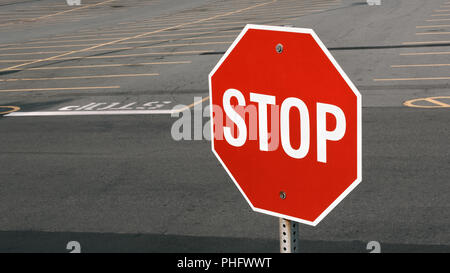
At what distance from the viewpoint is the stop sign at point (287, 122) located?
8.82 ft

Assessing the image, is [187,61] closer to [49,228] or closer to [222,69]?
[49,228]

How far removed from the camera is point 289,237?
2.89 metres

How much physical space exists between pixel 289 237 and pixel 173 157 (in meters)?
7.14

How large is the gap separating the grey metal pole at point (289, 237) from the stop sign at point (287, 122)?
0.14 feet

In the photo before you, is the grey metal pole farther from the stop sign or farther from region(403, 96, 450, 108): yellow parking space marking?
region(403, 96, 450, 108): yellow parking space marking

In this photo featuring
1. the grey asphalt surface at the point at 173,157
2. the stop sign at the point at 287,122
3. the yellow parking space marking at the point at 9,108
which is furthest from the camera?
the yellow parking space marking at the point at 9,108

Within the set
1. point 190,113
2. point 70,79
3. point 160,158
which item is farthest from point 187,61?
point 160,158

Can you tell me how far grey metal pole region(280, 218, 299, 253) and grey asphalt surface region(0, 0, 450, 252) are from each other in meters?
3.67

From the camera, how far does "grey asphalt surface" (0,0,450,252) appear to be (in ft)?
23.0

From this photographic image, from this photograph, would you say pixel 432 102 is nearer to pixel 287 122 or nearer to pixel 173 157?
pixel 173 157

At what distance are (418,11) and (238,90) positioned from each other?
26.7 metres

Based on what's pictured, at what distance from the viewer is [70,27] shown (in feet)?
102
